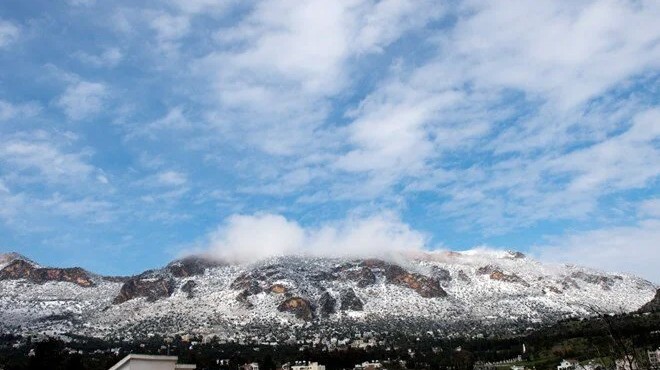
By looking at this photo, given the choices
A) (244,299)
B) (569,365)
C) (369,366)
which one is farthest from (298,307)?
(569,365)

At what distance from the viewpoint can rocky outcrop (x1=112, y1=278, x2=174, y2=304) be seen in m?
189

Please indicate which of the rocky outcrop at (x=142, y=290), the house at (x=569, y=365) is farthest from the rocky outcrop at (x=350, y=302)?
the house at (x=569, y=365)

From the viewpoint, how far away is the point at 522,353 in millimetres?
103125

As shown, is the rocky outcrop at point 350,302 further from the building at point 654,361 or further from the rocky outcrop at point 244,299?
the building at point 654,361

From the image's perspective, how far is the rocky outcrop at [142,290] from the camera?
189m

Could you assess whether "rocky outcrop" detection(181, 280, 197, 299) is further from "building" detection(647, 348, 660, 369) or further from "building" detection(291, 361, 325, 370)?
"building" detection(647, 348, 660, 369)

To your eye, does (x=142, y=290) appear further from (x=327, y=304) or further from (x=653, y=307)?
(x=653, y=307)

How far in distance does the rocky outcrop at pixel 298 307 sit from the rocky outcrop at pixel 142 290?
39.0m

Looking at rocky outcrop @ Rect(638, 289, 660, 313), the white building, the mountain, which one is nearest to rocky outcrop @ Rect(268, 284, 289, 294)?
the mountain

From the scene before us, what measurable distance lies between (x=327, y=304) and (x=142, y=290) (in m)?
54.6

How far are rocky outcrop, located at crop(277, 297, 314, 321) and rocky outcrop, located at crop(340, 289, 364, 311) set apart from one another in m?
9.81

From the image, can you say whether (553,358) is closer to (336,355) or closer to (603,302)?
(336,355)

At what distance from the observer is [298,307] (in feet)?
576

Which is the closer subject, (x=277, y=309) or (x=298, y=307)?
(x=298, y=307)
